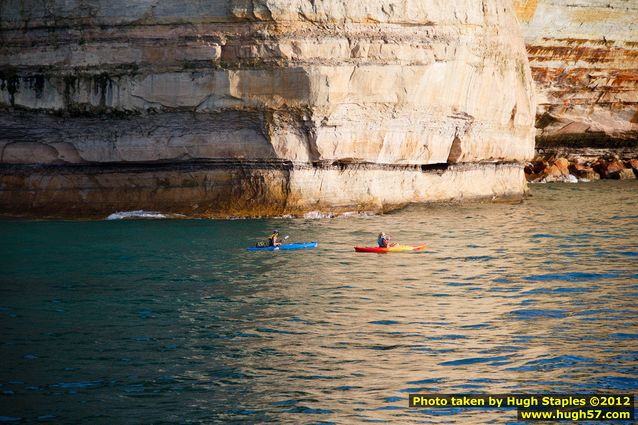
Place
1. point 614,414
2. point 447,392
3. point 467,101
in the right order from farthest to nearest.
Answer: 1. point 467,101
2. point 447,392
3. point 614,414

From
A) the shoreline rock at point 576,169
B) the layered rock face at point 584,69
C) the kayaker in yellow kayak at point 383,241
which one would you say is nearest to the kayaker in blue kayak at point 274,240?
the kayaker in yellow kayak at point 383,241

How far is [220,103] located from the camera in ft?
93.0

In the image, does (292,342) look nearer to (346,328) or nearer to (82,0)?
(346,328)

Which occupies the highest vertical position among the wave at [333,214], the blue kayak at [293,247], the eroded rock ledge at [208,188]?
the eroded rock ledge at [208,188]

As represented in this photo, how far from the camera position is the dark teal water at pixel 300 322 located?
1210cm

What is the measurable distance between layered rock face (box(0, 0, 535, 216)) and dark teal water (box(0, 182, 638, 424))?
2567 millimetres

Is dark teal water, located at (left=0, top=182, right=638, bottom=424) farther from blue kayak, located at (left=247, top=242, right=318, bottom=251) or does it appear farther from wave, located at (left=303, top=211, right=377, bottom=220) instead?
wave, located at (left=303, top=211, right=377, bottom=220)

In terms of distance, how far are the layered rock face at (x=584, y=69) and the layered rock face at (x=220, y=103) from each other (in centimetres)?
1534

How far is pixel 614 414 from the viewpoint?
11.3 meters

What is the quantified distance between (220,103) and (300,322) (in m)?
13.5

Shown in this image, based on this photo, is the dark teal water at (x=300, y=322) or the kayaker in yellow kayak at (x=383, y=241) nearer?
the dark teal water at (x=300, y=322)

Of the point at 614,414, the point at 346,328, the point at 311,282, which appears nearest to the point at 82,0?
the point at 311,282

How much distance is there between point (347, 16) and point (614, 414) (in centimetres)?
1931

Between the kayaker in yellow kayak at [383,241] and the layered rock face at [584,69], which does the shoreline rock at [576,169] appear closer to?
the layered rock face at [584,69]
